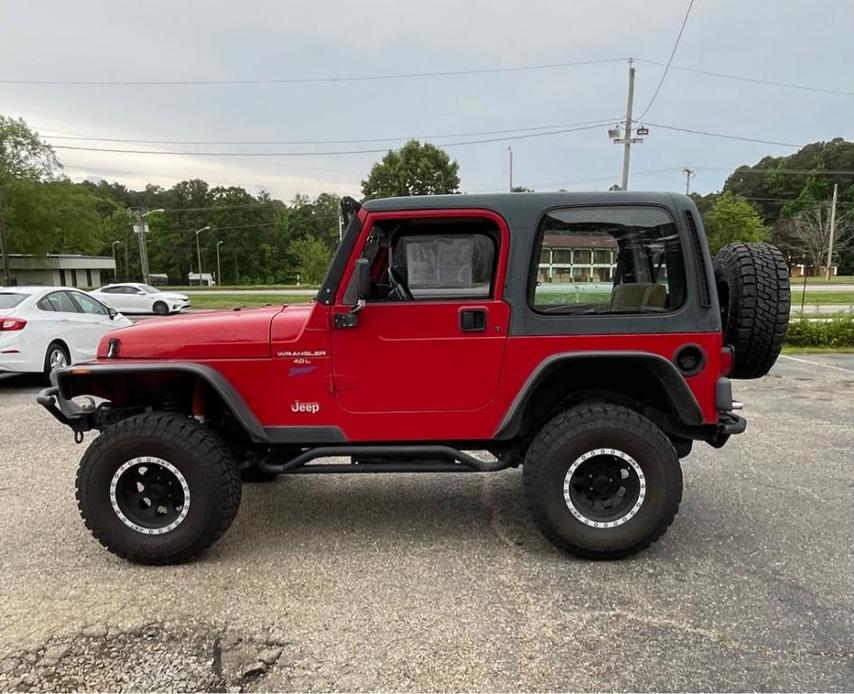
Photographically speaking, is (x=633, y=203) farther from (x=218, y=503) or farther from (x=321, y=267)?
(x=321, y=267)

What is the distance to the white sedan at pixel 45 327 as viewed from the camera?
7.27 metres

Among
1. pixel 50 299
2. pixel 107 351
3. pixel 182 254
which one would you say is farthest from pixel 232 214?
pixel 107 351

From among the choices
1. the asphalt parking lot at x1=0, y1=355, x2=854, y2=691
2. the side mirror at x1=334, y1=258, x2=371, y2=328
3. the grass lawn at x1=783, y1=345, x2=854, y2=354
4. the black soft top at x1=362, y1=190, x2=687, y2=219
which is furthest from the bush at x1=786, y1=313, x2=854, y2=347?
the side mirror at x1=334, y1=258, x2=371, y2=328

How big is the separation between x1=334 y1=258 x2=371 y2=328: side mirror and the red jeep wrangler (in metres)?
0.01

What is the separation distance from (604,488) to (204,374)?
2274mm

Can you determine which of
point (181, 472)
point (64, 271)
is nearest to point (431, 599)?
point (181, 472)

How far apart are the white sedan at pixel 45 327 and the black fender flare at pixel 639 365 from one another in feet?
21.1

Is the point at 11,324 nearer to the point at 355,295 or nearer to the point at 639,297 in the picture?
the point at 355,295

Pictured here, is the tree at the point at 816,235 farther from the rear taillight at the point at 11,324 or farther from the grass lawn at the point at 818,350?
the rear taillight at the point at 11,324

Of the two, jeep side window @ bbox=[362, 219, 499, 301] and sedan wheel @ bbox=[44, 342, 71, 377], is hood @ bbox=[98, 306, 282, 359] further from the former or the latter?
sedan wheel @ bbox=[44, 342, 71, 377]

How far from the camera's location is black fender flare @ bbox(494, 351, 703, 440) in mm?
3016

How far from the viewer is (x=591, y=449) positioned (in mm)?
3047

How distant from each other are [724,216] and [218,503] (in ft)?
134

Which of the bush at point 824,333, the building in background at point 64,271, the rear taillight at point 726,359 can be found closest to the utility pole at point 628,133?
the bush at point 824,333
